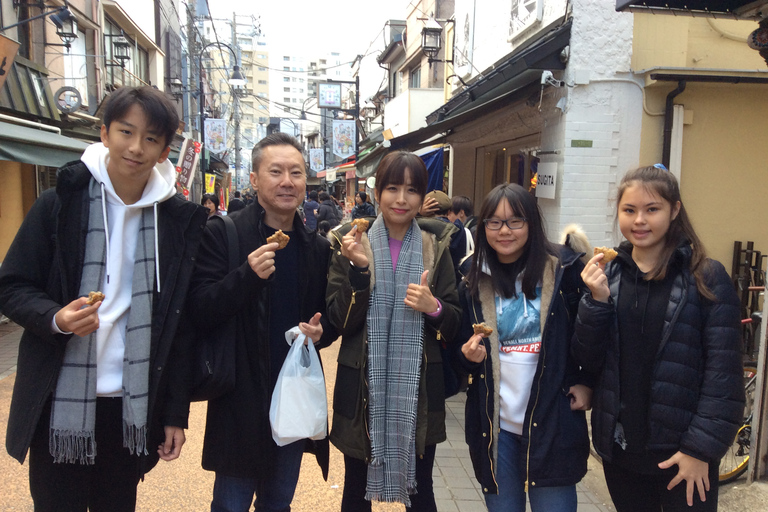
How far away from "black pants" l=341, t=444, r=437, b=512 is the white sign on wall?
4626 millimetres

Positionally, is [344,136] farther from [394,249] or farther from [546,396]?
[546,396]

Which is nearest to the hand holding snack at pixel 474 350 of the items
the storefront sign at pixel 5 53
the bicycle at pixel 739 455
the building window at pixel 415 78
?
the bicycle at pixel 739 455

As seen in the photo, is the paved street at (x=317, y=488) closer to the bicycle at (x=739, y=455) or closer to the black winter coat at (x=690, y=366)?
the bicycle at (x=739, y=455)

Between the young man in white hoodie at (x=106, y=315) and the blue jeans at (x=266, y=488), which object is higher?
the young man in white hoodie at (x=106, y=315)

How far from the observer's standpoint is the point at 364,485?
7.72ft

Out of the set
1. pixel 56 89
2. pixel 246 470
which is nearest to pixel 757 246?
pixel 246 470

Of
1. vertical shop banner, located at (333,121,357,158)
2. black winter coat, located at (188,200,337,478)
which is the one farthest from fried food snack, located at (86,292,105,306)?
vertical shop banner, located at (333,121,357,158)

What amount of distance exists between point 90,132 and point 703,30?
1226 cm

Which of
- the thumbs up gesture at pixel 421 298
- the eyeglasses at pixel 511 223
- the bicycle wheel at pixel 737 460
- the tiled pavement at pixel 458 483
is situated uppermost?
the eyeglasses at pixel 511 223

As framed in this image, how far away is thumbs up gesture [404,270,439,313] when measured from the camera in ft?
7.09

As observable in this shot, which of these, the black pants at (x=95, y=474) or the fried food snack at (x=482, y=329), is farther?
the fried food snack at (x=482, y=329)

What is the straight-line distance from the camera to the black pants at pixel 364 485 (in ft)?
7.71

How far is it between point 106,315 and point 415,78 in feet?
60.9

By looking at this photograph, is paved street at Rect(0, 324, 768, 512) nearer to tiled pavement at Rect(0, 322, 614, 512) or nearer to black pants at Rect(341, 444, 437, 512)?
tiled pavement at Rect(0, 322, 614, 512)
